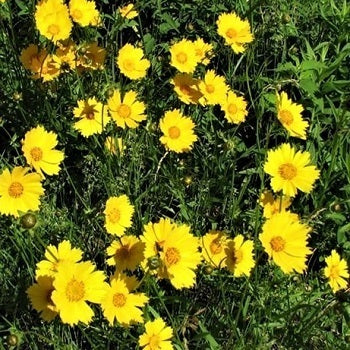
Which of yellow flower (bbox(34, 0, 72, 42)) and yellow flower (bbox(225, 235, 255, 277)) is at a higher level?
yellow flower (bbox(34, 0, 72, 42))

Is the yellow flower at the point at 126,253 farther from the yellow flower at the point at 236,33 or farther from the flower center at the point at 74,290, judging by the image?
the yellow flower at the point at 236,33

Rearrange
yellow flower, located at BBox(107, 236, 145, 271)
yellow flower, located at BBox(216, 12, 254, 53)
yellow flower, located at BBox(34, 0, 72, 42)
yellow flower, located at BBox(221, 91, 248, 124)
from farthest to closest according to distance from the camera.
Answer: yellow flower, located at BBox(216, 12, 254, 53)
yellow flower, located at BBox(221, 91, 248, 124)
yellow flower, located at BBox(34, 0, 72, 42)
yellow flower, located at BBox(107, 236, 145, 271)

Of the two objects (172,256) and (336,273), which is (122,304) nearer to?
(172,256)

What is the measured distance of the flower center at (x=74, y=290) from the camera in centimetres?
169

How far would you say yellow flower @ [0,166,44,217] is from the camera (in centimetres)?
187

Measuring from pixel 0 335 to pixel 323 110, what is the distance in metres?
1.44

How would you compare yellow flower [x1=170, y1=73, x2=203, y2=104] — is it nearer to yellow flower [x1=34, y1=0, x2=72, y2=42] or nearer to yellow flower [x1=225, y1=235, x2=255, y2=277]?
yellow flower [x1=34, y1=0, x2=72, y2=42]

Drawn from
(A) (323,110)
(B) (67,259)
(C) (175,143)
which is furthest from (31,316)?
(A) (323,110)

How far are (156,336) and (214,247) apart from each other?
1.19 ft

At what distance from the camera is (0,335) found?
216 centimetres

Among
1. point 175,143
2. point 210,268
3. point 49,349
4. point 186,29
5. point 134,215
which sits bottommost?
point 49,349

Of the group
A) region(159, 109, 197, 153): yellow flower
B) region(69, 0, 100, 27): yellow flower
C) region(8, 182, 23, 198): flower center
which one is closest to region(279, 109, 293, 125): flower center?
region(159, 109, 197, 153): yellow flower

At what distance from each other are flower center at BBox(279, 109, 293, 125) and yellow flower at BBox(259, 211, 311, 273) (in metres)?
0.54

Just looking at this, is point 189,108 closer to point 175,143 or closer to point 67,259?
point 175,143
